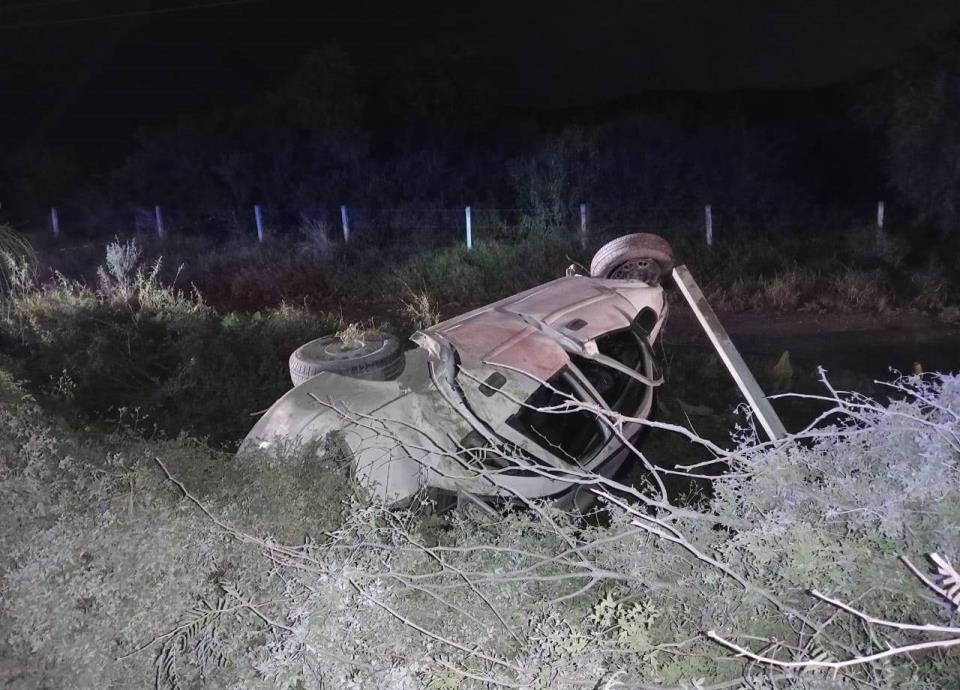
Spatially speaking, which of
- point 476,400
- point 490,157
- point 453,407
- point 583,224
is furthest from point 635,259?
point 490,157

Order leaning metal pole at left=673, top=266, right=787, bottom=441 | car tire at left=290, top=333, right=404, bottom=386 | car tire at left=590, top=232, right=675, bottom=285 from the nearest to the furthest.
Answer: leaning metal pole at left=673, top=266, right=787, bottom=441 → car tire at left=290, top=333, right=404, bottom=386 → car tire at left=590, top=232, right=675, bottom=285

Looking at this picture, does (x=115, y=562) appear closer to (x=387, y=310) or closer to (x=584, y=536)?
(x=584, y=536)

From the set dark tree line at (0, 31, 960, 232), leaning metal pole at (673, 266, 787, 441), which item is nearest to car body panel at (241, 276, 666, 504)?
leaning metal pole at (673, 266, 787, 441)

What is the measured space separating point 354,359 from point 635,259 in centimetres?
317

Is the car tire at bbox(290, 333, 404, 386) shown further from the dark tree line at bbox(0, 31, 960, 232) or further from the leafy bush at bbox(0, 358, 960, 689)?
the dark tree line at bbox(0, 31, 960, 232)

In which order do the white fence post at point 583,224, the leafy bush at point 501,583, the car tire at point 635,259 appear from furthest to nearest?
the white fence post at point 583,224 → the car tire at point 635,259 → the leafy bush at point 501,583

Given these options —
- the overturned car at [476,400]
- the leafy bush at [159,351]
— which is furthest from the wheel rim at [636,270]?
the leafy bush at [159,351]

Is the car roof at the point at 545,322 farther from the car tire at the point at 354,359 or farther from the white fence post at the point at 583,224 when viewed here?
the white fence post at the point at 583,224

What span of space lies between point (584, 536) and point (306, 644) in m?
1.15

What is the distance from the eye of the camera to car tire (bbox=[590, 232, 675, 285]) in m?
6.63

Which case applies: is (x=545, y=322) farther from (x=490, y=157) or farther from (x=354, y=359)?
(x=490, y=157)

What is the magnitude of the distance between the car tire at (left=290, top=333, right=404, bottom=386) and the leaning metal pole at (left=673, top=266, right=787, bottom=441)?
1.93 m

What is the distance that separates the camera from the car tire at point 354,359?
4.54m

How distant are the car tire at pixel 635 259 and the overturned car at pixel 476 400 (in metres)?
0.96
